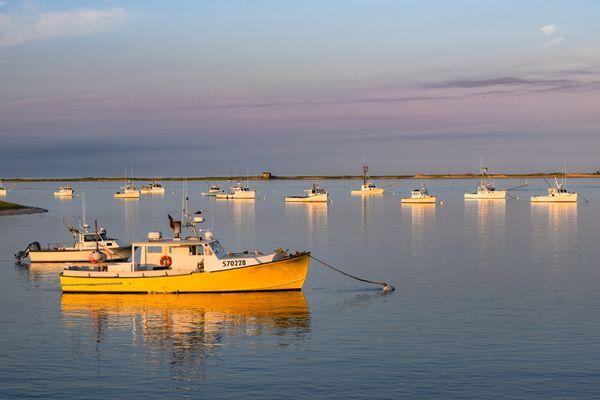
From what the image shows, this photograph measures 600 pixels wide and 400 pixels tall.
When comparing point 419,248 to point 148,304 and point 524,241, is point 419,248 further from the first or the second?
point 148,304

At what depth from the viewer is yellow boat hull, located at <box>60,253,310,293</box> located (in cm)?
4300

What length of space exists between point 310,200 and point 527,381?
14051 centimetres

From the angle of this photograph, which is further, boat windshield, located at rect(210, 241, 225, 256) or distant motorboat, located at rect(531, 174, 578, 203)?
distant motorboat, located at rect(531, 174, 578, 203)

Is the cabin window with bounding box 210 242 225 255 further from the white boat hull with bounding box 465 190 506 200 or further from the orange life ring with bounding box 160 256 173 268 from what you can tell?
the white boat hull with bounding box 465 190 506 200

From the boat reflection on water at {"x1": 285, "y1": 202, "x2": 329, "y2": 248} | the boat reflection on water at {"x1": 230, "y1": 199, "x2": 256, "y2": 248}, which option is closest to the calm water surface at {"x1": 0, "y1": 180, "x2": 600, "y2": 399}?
the boat reflection on water at {"x1": 285, "y1": 202, "x2": 329, "y2": 248}

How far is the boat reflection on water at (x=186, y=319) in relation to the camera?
3362 centimetres

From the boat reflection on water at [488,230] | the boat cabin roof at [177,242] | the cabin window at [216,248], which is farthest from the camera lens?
the boat reflection on water at [488,230]

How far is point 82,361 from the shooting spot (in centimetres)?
3089

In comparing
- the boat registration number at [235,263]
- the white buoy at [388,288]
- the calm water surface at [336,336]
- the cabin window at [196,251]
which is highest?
the cabin window at [196,251]

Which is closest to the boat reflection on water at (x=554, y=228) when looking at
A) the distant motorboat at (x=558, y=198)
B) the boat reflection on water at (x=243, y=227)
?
the distant motorboat at (x=558, y=198)

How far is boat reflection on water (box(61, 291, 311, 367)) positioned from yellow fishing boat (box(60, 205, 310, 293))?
0.45 meters

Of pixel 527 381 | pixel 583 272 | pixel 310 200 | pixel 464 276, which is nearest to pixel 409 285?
pixel 464 276

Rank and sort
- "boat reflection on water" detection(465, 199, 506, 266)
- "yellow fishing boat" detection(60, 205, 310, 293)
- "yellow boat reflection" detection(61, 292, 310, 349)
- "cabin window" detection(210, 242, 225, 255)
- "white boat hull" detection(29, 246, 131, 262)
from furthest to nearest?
"boat reflection on water" detection(465, 199, 506, 266) < "white boat hull" detection(29, 246, 131, 262) < "cabin window" detection(210, 242, 225, 255) < "yellow fishing boat" detection(60, 205, 310, 293) < "yellow boat reflection" detection(61, 292, 310, 349)

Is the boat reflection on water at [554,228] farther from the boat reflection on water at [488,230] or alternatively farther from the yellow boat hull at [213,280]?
the yellow boat hull at [213,280]
